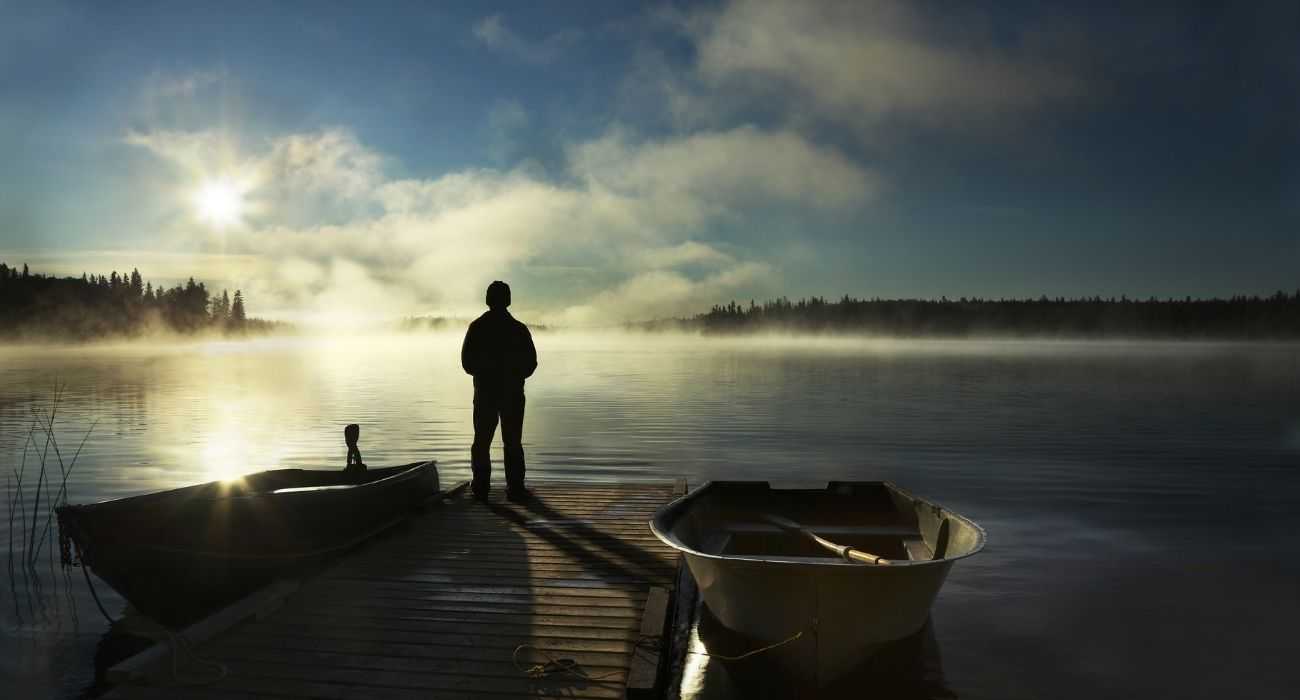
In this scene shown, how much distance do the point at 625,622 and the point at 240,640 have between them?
3097 mm

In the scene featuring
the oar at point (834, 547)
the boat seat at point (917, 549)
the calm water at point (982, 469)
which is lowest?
the calm water at point (982, 469)

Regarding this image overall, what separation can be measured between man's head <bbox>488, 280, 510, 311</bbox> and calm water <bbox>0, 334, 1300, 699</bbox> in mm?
5830

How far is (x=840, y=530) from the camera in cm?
945

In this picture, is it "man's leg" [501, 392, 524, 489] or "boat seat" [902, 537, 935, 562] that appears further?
"man's leg" [501, 392, 524, 489]

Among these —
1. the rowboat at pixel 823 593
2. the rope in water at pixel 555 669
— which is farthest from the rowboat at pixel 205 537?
the rowboat at pixel 823 593

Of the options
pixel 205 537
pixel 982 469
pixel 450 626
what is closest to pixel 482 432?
pixel 205 537

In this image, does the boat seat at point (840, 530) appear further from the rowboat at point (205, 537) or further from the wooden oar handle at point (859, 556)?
the rowboat at point (205, 537)

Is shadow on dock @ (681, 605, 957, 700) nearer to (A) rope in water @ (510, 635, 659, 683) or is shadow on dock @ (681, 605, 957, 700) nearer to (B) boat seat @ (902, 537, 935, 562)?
(B) boat seat @ (902, 537, 935, 562)

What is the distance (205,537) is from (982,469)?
18.0 metres

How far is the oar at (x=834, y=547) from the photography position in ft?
21.7

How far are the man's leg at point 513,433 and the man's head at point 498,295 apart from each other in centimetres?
127

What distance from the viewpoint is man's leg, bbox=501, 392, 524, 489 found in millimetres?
10648

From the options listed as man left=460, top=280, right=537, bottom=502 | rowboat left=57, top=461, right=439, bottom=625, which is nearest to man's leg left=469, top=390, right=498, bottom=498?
man left=460, top=280, right=537, bottom=502

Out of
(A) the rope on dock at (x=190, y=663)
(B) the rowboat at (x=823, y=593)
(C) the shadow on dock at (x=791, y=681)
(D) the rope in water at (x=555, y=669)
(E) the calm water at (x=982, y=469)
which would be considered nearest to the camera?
(A) the rope on dock at (x=190, y=663)
